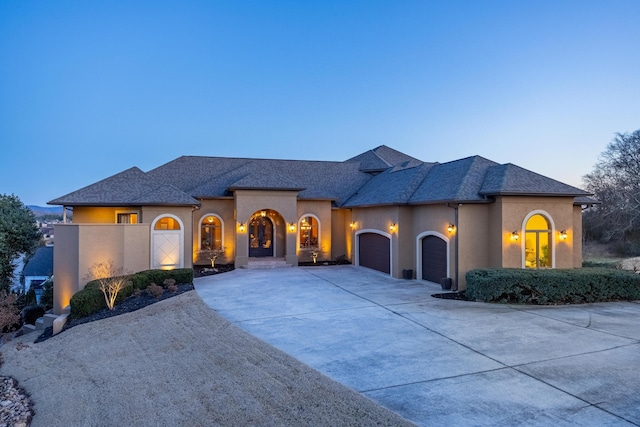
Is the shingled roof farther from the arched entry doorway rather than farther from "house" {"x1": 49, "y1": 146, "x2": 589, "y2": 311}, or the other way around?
the arched entry doorway

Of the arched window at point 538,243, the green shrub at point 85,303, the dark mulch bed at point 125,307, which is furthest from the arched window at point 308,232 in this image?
the green shrub at point 85,303

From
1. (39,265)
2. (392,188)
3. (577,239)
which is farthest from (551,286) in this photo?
(39,265)

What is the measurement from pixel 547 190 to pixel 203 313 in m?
12.5

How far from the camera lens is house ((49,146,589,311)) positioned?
12.7 m

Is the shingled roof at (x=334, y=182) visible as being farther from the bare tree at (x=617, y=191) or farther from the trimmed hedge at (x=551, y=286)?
the bare tree at (x=617, y=191)

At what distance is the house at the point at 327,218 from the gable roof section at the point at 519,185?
0.16 ft

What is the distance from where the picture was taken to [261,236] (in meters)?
20.4

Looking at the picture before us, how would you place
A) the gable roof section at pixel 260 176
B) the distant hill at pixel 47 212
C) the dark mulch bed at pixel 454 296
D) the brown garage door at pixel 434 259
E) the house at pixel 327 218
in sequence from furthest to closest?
the distant hill at pixel 47 212, the gable roof section at pixel 260 176, the brown garage door at pixel 434 259, the house at pixel 327 218, the dark mulch bed at pixel 454 296

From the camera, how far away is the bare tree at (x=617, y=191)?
29469 mm

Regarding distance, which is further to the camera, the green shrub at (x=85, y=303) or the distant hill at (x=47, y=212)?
the distant hill at (x=47, y=212)

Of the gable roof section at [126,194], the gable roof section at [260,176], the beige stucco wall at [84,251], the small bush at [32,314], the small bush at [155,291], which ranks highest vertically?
the gable roof section at [260,176]

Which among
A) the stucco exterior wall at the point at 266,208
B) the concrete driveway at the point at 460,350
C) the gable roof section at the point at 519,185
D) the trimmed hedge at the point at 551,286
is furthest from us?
the stucco exterior wall at the point at 266,208

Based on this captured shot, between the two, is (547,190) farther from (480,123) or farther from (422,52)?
(480,123)

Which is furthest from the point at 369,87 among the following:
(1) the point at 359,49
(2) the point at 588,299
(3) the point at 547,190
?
(2) the point at 588,299
